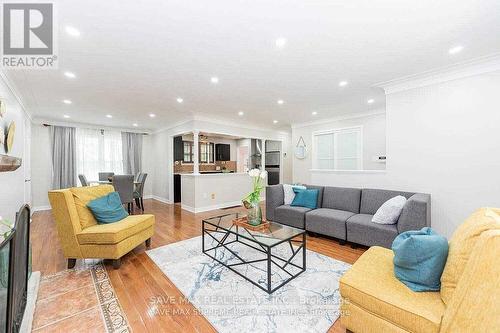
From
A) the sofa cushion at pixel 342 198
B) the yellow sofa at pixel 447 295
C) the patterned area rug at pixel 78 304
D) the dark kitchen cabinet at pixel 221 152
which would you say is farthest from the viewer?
the dark kitchen cabinet at pixel 221 152

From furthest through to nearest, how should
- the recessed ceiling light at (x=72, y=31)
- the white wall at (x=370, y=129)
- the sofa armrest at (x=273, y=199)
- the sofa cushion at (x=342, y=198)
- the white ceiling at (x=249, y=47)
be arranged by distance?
1. the white wall at (x=370, y=129)
2. the sofa armrest at (x=273, y=199)
3. the sofa cushion at (x=342, y=198)
4. the recessed ceiling light at (x=72, y=31)
5. the white ceiling at (x=249, y=47)

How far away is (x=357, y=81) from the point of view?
330 cm

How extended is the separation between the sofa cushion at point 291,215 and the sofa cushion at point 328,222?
119 millimetres

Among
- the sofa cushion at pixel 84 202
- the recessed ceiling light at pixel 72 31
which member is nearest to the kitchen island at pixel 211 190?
the sofa cushion at pixel 84 202

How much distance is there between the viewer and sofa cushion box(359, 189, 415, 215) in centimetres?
321

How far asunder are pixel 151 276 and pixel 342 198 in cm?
301

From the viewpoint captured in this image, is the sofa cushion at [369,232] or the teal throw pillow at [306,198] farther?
the teal throw pillow at [306,198]

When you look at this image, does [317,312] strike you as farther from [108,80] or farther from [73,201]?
[108,80]

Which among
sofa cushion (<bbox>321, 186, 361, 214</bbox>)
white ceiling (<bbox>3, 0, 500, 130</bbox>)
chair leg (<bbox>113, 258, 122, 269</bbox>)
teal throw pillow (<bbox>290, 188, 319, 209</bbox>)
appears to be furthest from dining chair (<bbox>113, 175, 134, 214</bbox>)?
sofa cushion (<bbox>321, 186, 361, 214</bbox>)

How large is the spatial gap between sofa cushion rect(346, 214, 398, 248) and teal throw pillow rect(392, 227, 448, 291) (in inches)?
55.9

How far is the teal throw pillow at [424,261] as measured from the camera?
A: 1.30 meters

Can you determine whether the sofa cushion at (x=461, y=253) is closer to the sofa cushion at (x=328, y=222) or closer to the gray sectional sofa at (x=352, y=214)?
the gray sectional sofa at (x=352, y=214)

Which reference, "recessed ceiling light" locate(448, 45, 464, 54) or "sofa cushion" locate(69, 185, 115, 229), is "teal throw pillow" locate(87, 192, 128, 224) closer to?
"sofa cushion" locate(69, 185, 115, 229)

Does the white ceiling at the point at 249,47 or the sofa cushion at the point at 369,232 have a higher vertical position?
the white ceiling at the point at 249,47
